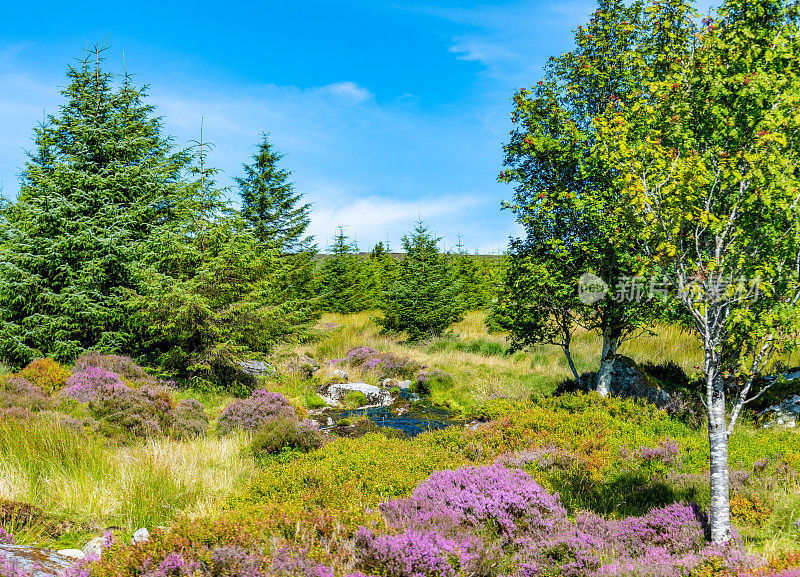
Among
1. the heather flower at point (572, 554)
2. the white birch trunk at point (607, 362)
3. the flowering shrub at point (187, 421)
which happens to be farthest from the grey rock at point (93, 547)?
the white birch trunk at point (607, 362)

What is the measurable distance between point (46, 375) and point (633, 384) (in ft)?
42.2

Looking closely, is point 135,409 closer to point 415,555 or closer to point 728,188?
point 415,555

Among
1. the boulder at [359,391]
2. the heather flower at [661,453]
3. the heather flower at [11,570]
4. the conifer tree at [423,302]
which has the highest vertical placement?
the conifer tree at [423,302]

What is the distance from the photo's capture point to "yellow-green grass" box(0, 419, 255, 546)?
5.35 metres

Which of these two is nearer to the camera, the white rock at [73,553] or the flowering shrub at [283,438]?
the white rock at [73,553]

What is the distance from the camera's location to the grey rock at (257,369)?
1414cm

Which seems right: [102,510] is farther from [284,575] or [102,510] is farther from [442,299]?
[442,299]

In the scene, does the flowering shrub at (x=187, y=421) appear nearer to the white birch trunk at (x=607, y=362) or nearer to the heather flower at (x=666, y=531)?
the heather flower at (x=666, y=531)

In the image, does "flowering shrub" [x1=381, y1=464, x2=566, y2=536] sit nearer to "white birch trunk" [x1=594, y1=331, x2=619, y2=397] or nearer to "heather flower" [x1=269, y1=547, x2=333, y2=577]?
"heather flower" [x1=269, y1=547, x2=333, y2=577]

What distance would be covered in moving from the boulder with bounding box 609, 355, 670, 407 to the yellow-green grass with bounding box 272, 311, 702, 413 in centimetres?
91

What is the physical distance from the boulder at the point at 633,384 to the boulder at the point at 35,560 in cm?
1003

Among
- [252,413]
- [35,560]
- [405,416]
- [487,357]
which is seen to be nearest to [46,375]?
[252,413]

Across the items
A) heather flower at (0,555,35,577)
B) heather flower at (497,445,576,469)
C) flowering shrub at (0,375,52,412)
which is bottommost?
heather flower at (497,445,576,469)

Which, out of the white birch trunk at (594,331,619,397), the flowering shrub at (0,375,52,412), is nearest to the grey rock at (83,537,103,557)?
the flowering shrub at (0,375,52,412)
